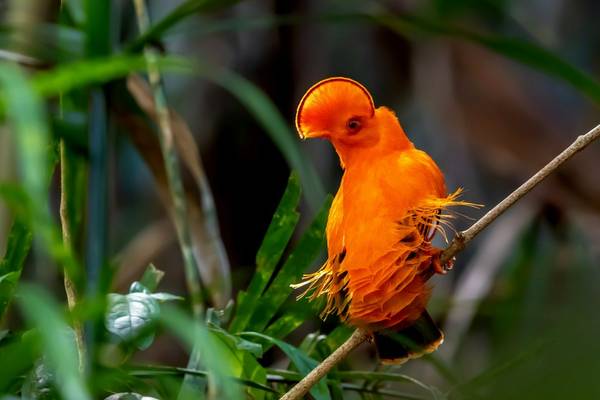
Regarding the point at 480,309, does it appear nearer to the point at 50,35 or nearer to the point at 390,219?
the point at 50,35

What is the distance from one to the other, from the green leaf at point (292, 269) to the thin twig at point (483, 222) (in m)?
0.15

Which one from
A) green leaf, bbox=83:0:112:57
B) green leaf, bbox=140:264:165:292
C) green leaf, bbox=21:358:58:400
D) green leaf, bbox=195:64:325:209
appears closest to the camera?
green leaf, bbox=21:358:58:400

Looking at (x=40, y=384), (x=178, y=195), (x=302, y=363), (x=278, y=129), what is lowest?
(x=40, y=384)

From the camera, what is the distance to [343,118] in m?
0.55

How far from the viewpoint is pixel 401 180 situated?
56 centimetres

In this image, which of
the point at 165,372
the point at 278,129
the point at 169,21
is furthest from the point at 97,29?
the point at 165,372

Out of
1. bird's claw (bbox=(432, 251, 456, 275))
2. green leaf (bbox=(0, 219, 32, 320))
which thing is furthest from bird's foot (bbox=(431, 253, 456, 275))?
green leaf (bbox=(0, 219, 32, 320))

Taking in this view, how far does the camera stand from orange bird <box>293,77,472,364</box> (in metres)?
0.55

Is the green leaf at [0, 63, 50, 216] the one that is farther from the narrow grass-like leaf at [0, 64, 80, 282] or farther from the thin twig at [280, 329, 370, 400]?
the thin twig at [280, 329, 370, 400]

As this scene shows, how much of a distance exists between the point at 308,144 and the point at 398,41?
0.46 m

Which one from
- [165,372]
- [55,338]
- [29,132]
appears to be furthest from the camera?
[165,372]

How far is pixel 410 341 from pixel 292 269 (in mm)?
228

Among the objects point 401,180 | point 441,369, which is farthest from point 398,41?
point 401,180

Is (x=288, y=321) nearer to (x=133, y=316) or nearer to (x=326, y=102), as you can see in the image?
(x=133, y=316)
